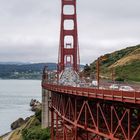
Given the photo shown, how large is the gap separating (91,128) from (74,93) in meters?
4.70

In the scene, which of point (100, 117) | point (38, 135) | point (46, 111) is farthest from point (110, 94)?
point (46, 111)

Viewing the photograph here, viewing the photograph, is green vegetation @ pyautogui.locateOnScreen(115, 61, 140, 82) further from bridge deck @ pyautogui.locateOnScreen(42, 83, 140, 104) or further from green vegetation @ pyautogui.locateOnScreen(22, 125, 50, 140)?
bridge deck @ pyautogui.locateOnScreen(42, 83, 140, 104)

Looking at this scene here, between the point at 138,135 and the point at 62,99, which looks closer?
the point at 138,135

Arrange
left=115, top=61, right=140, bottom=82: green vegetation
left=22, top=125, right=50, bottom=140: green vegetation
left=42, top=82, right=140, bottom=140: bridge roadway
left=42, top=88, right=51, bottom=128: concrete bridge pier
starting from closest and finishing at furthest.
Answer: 1. left=42, top=82, right=140, bottom=140: bridge roadway
2. left=22, top=125, right=50, bottom=140: green vegetation
3. left=42, top=88, right=51, bottom=128: concrete bridge pier
4. left=115, top=61, right=140, bottom=82: green vegetation

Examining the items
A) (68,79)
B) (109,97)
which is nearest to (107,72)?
(68,79)

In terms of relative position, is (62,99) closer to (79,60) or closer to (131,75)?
(79,60)

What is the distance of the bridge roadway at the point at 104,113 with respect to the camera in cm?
3116

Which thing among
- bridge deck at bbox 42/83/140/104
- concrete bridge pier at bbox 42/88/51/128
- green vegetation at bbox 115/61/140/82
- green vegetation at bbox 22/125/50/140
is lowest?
green vegetation at bbox 22/125/50/140

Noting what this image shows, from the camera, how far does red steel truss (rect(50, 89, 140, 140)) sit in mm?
31672

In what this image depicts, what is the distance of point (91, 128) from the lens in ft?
132

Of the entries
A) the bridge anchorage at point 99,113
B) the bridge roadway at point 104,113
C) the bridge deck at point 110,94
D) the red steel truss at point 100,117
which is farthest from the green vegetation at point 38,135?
the bridge deck at point 110,94

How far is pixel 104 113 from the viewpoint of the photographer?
1404 inches

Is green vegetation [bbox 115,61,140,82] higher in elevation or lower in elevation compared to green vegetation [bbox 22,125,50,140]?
higher

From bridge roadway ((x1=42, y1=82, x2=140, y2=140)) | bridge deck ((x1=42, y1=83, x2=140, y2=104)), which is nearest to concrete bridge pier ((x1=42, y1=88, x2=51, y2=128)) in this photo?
bridge roadway ((x1=42, y1=82, x2=140, y2=140))
